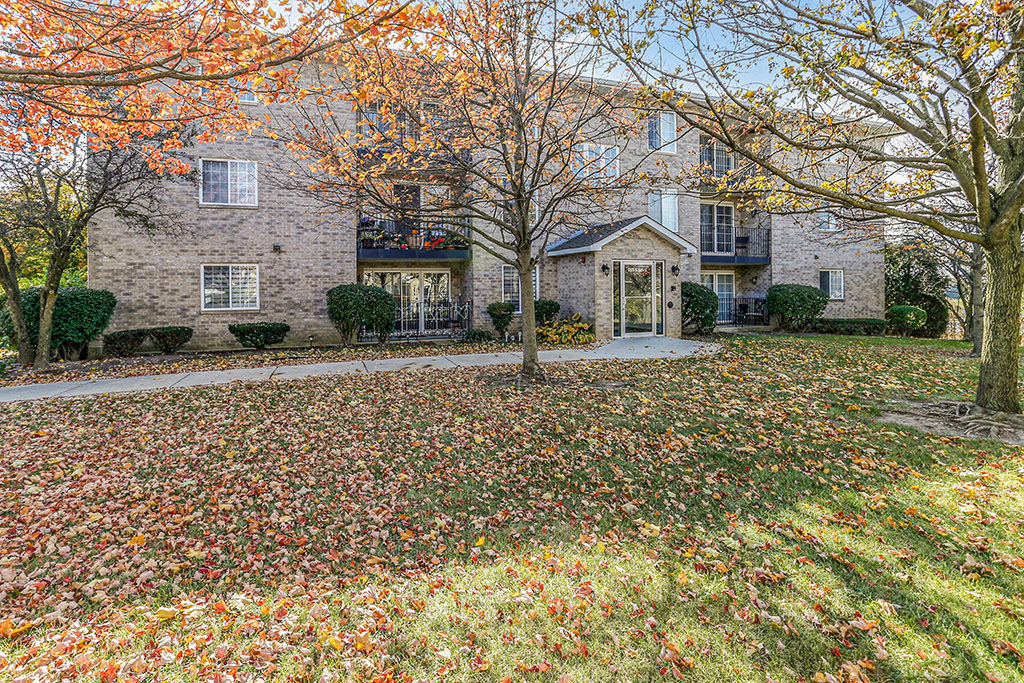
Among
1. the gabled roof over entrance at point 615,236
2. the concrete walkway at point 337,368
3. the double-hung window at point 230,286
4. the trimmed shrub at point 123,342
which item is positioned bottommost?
the concrete walkway at point 337,368

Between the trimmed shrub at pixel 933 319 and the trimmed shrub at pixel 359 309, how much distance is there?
837 inches

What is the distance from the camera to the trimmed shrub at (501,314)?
54.6ft

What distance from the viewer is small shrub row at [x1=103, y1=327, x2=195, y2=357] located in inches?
540

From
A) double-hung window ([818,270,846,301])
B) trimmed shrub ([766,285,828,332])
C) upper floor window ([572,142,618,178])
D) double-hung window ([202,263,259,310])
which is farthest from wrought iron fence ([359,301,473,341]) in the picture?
double-hung window ([818,270,846,301])

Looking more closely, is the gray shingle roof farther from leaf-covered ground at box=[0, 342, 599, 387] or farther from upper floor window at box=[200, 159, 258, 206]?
upper floor window at box=[200, 159, 258, 206]

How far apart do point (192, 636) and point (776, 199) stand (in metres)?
8.50

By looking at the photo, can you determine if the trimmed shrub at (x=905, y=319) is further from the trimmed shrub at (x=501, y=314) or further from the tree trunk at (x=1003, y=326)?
the tree trunk at (x=1003, y=326)

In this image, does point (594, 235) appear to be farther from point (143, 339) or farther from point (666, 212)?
point (143, 339)

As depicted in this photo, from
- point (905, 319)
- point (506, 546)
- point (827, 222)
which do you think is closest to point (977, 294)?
point (905, 319)

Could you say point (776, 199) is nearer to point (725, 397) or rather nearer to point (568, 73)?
point (725, 397)

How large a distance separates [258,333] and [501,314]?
24.0 feet

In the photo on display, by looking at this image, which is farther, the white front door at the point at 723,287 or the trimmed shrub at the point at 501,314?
the white front door at the point at 723,287

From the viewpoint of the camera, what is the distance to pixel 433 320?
19250 mm

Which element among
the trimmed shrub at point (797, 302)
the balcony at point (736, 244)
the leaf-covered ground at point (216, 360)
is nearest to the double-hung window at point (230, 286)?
the leaf-covered ground at point (216, 360)
